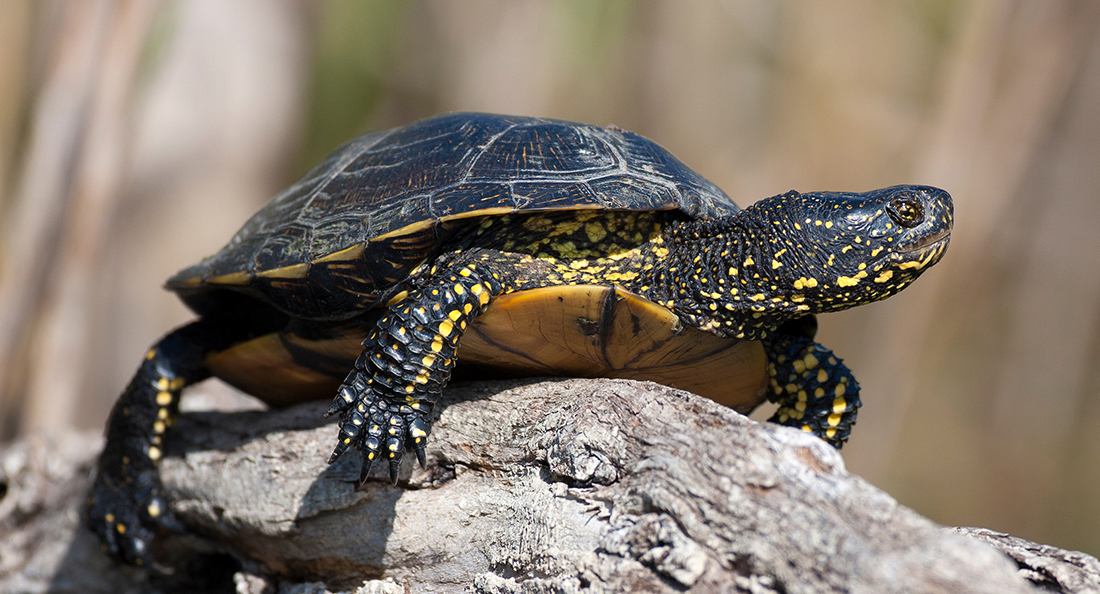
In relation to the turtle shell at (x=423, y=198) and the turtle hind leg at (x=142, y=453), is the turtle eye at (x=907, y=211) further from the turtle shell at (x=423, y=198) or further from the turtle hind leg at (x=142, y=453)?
the turtle hind leg at (x=142, y=453)

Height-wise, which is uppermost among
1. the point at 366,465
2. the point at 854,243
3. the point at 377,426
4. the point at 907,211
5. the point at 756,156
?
the point at 756,156

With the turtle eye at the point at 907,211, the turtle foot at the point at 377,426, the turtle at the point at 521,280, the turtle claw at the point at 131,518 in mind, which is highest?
the turtle eye at the point at 907,211

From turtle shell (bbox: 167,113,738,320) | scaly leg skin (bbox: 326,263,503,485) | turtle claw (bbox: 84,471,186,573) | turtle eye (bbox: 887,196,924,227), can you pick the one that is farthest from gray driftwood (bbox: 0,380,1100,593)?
turtle eye (bbox: 887,196,924,227)

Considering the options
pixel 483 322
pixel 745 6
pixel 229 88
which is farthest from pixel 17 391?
pixel 745 6

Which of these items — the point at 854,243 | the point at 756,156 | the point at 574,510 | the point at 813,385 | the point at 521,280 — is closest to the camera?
the point at 574,510

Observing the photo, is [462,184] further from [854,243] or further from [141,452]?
[141,452]

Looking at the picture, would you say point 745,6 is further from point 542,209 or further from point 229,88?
point 542,209

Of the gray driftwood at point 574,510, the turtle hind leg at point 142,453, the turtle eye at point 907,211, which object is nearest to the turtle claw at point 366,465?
the gray driftwood at point 574,510

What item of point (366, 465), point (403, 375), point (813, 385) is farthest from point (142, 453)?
point (813, 385)
